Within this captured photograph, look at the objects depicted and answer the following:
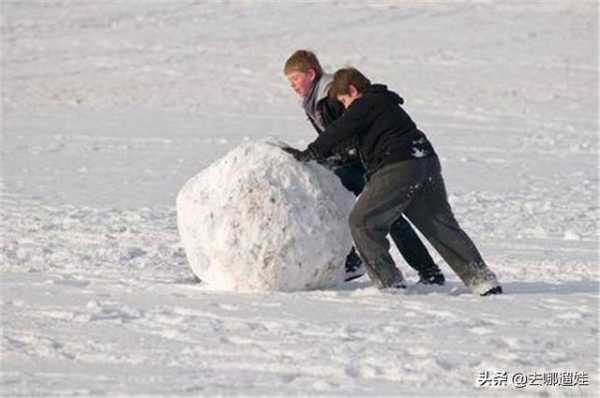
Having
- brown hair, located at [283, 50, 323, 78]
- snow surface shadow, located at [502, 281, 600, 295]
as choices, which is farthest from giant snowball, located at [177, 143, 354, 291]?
→ snow surface shadow, located at [502, 281, 600, 295]

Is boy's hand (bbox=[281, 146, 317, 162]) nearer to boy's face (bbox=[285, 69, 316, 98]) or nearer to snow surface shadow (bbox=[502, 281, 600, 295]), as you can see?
boy's face (bbox=[285, 69, 316, 98])

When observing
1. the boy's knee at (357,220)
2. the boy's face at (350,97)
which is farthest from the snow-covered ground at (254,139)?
the boy's face at (350,97)

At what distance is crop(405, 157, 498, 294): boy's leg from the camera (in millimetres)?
7621

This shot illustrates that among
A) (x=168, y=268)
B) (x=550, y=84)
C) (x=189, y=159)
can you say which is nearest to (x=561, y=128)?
(x=550, y=84)

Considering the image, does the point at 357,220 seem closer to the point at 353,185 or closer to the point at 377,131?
the point at 377,131

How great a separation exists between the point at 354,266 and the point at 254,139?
9.22m

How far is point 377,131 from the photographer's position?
745 cm

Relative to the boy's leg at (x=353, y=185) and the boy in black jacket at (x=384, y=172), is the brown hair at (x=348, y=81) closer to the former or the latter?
the boy in black jacket at (x=384, y=172)

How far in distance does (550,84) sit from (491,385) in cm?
1877

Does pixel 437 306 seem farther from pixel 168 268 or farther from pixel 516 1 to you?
pixel 516 1

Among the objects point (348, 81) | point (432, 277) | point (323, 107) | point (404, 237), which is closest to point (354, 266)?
point (404, 237)

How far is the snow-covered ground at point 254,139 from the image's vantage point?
5867 millimetres

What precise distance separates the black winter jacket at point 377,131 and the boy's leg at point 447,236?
243mm

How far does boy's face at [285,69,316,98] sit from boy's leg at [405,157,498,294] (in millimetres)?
867
